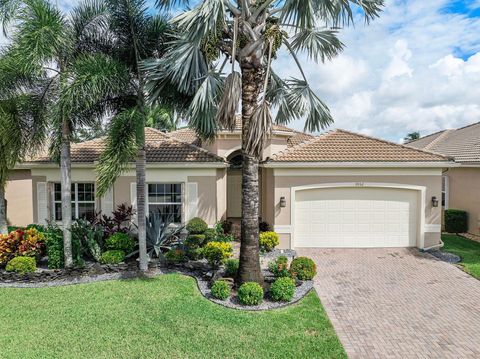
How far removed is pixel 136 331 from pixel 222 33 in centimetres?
809

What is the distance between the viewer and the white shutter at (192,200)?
14203 millimetres

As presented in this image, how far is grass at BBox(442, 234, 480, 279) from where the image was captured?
1072 centimetres

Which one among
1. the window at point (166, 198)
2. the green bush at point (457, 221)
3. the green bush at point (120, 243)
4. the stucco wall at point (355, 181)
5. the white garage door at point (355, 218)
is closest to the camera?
the green bush at point (120, 243)

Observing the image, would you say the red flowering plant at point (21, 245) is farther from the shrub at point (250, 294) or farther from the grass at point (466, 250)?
the grass at point (466, 250)

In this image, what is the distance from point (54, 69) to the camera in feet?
32.0

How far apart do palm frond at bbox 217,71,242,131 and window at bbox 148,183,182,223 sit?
6977 mm

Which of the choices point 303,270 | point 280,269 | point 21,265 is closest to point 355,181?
point 303,270

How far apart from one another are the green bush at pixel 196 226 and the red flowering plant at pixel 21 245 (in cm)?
542

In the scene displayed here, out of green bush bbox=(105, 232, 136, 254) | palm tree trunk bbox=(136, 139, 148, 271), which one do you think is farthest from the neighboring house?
green bush bbox=(105, 232, 136, 254)

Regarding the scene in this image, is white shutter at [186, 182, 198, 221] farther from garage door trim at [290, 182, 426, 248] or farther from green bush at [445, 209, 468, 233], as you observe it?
green bush at [445, 209, 468, 233]

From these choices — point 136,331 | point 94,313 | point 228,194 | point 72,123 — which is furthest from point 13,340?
point 228,194

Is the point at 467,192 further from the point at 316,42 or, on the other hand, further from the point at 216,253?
the point at 216,253

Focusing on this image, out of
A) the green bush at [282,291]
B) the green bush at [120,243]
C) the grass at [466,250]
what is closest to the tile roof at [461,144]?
the grass at [466,250]

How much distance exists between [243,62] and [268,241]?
7.25 meters
